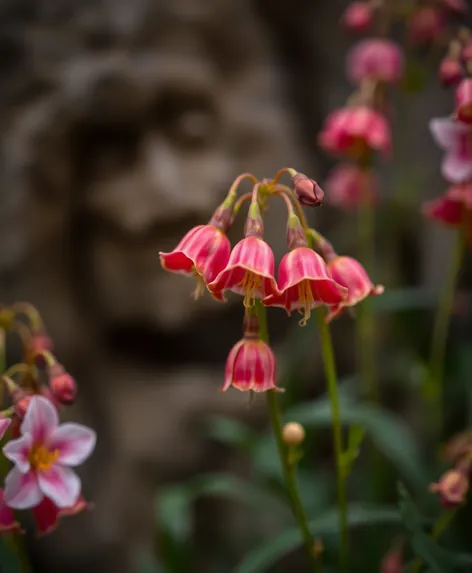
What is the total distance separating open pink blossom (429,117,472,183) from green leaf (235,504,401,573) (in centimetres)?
50

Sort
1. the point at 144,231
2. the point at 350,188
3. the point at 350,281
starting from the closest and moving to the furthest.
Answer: the point at 350,281 < the point at 350,188 < the point at 144,231

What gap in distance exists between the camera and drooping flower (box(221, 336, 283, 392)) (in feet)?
2.20

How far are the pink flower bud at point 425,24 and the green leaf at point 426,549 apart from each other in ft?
2.93

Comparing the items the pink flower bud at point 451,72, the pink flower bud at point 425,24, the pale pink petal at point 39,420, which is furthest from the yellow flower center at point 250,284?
the pink flower bud at point 425,24

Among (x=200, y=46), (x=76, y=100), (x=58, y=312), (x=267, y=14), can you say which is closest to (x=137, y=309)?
(x=58, y=312)

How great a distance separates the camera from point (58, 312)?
1.58m

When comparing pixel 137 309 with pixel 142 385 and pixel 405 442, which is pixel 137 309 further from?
pixel 405 442

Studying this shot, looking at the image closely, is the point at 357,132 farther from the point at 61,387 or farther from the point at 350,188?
the point at 61,387

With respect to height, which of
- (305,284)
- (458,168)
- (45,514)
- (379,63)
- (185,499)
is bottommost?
(185,499)

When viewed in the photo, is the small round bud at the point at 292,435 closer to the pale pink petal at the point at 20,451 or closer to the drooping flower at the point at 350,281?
the drooping flower at the point at 350,281

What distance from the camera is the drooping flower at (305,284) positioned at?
631 mm

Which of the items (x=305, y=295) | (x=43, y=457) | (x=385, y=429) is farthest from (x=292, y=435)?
(x=385, y=429)

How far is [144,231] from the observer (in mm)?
1547

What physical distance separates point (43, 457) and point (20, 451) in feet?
0.17
